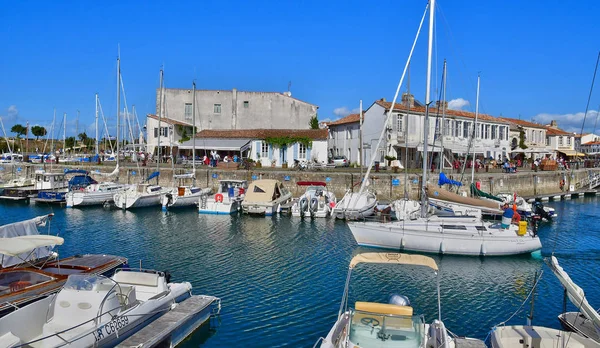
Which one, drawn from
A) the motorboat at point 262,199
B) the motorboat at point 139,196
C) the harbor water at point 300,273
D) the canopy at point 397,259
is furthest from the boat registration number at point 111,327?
the motorboat at point 139,196

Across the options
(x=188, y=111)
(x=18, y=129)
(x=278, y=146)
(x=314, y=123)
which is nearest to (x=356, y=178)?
(x=278, y=146)

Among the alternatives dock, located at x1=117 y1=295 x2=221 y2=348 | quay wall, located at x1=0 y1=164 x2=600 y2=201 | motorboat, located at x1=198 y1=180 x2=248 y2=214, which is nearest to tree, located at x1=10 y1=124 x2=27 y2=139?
quay wall, located at x1=0 y1=164 x2=600 y2=201

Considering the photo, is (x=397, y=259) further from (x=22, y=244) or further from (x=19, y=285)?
(x=22, y=244)

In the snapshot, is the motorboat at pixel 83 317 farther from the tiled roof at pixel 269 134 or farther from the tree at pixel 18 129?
the tree at pixel 18 129

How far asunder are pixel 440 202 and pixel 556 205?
72.5 feet

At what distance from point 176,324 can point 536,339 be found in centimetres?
941

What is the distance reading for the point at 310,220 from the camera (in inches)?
1459

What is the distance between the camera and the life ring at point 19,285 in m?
14.2

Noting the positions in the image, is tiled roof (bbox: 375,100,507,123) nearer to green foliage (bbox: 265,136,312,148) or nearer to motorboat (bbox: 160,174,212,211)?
green foliage (bbox: 265,136,312,148)

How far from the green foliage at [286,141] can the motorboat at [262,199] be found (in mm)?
16586

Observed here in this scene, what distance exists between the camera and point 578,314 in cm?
1388

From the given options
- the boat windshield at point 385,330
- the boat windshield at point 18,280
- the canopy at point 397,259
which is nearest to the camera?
the boat windshield at point 385,330

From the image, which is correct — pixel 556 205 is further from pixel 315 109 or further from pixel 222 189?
pixel 315 109

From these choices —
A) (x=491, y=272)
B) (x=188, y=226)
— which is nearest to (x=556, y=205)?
(x=491, y=272)
